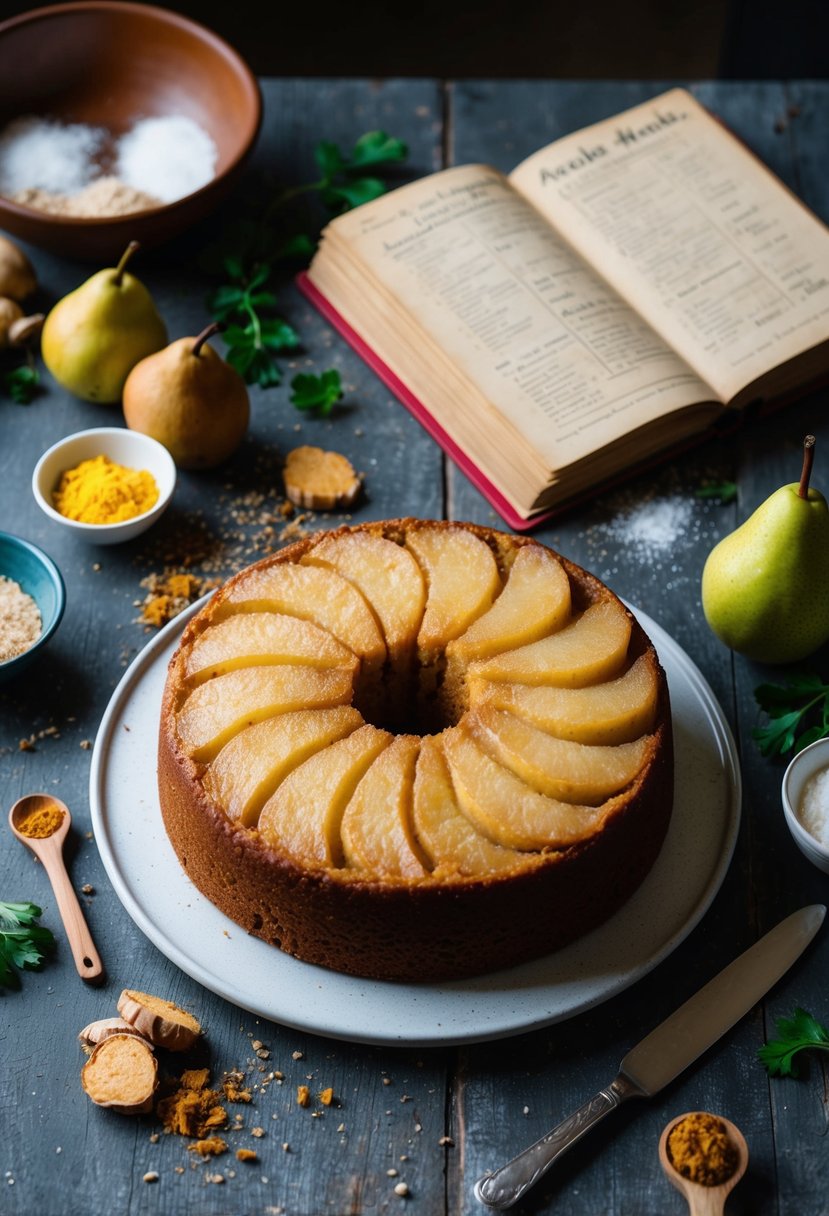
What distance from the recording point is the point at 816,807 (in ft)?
6.33

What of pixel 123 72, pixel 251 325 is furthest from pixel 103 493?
pixel 123 72

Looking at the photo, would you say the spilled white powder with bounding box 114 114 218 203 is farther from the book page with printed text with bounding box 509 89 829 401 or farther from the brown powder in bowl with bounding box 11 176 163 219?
the book page with printed text with bounding box 509 89 829 401

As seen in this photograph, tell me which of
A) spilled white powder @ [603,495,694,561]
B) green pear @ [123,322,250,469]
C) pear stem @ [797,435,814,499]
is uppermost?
pear stem @ [797,435,814,499]

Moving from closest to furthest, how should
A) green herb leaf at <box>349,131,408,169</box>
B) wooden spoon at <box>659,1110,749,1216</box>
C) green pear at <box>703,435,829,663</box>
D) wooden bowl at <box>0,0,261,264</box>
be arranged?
wooden spoon at <box>659,1110,749,1216</box>
green pear at <box>703,435,829,663</box>
wooden bowl at <box>0,0,261,264</box>
green herb leaf at <box>349,131,408,169</box>

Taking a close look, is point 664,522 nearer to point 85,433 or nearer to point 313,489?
point 313,489

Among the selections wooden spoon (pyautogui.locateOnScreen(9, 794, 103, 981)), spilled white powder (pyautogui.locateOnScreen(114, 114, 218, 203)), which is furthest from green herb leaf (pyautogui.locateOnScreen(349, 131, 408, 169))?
wooden spoon (pyautogui.locateOnScreen(9, 794, 103, 981))

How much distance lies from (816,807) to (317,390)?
1.22 meters

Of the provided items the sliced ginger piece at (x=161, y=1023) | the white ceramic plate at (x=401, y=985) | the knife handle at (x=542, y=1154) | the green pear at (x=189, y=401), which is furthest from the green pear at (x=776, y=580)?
the sliced ginger piece at (x=161, y=1023)

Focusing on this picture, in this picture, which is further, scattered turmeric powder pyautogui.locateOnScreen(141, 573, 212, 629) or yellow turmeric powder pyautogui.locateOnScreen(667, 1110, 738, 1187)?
scattered turmeric powder pyautogui.locateOnScreen(141, 573, 212, 629)

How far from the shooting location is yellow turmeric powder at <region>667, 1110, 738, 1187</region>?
163 centimetres

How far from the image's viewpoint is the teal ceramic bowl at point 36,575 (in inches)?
83.9

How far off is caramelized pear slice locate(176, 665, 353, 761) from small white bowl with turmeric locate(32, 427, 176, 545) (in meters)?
0.56

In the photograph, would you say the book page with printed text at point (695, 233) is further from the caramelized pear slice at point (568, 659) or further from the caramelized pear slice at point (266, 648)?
the caramelized pear slice at point (266, 648)

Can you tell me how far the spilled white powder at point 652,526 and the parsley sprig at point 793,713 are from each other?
1.20 feet
